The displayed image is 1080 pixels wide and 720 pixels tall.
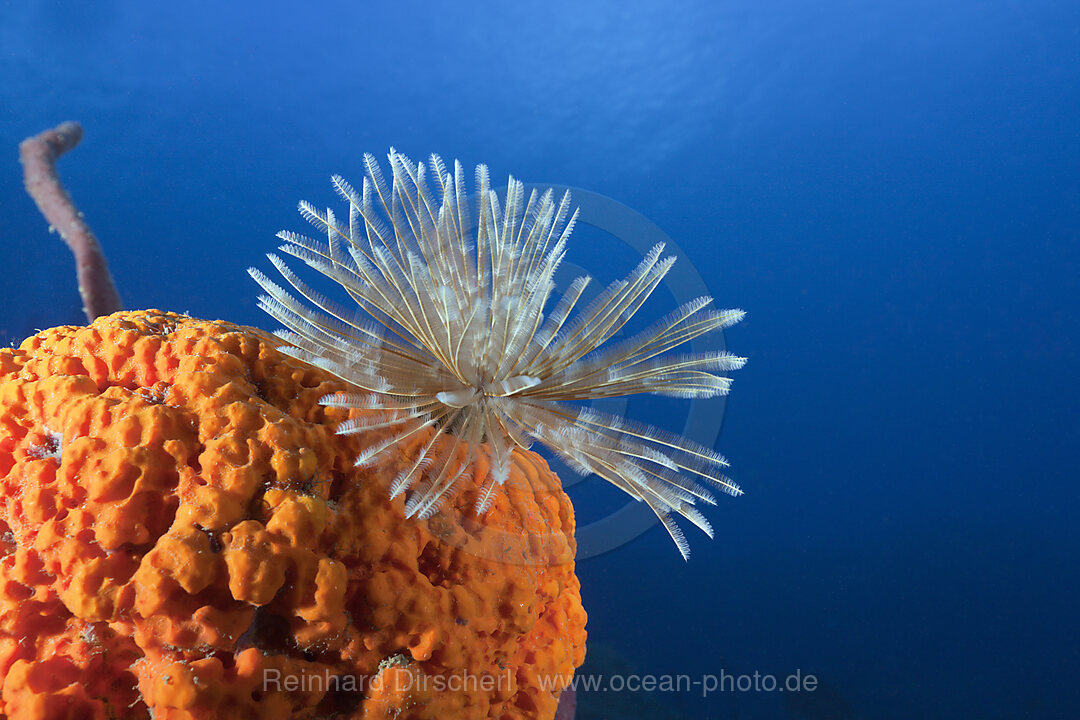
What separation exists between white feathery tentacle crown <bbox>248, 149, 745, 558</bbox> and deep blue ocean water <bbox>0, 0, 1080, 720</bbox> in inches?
599

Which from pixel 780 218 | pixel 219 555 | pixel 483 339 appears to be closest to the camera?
pixel 219 555

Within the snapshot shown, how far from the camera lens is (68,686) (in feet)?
4.25

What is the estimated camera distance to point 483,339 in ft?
6.51

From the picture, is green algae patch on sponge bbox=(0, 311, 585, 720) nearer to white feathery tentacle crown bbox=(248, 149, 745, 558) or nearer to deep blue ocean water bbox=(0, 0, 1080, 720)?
white feathery tentacle crown bbox=(248, 149, 745, 558)

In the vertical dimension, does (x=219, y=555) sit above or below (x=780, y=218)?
below

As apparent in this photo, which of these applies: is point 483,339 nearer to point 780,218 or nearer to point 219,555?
point 219,555

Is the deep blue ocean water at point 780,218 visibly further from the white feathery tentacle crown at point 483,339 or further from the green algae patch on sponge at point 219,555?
the green algae patch on sponge at point 219,555

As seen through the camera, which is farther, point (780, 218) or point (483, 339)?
point (780, 218)

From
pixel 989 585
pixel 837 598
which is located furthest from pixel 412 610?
pixel 989 585

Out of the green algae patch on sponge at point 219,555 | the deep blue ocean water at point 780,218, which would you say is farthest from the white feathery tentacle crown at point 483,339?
the deep blue ocean water at point 780,218

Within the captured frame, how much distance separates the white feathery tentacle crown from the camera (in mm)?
1918

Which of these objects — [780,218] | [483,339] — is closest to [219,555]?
[483,339]

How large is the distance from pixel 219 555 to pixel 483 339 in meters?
1.02

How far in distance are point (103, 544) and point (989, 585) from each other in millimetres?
27486
